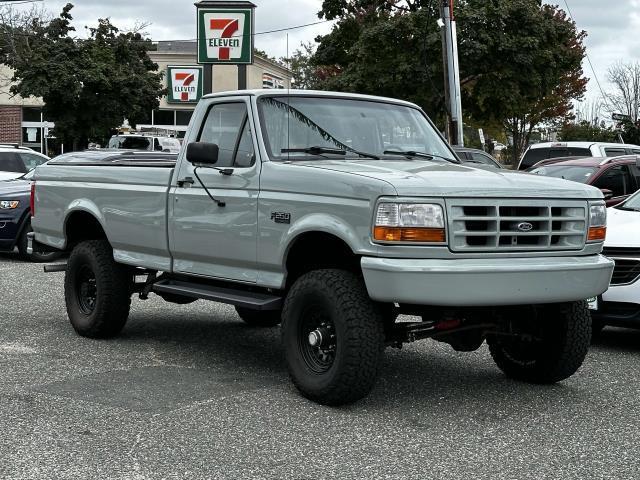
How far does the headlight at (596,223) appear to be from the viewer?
251 inches

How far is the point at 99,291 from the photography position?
323 inches

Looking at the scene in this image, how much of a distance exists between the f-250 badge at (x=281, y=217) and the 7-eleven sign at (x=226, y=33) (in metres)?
22.2

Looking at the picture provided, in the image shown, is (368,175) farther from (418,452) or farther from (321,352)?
(418,452)

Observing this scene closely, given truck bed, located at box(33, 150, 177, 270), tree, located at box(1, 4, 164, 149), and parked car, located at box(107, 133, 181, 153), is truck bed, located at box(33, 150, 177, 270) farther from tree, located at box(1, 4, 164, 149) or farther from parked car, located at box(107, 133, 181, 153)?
tree, located at box(1, 4, 164, 149)

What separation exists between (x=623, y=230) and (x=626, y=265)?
1.34 feet

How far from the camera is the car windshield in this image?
1389 cm

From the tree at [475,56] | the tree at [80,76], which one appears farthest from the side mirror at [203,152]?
the tree at [80,76]

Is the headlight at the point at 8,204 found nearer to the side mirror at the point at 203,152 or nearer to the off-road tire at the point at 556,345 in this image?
the side mirror at the point at 203,152

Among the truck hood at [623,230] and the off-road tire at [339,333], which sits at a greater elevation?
the truck hood at [623,230]

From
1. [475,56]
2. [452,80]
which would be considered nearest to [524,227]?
[452,80]

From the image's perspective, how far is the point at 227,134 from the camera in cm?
727

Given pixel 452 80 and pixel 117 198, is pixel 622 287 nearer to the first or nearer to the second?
pixel 117 198

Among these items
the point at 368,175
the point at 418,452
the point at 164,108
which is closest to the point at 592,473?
the point at 418,452

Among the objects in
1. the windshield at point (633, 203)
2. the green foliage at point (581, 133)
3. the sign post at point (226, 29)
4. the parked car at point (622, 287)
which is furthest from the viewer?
the green foliage at point (581, 133)
